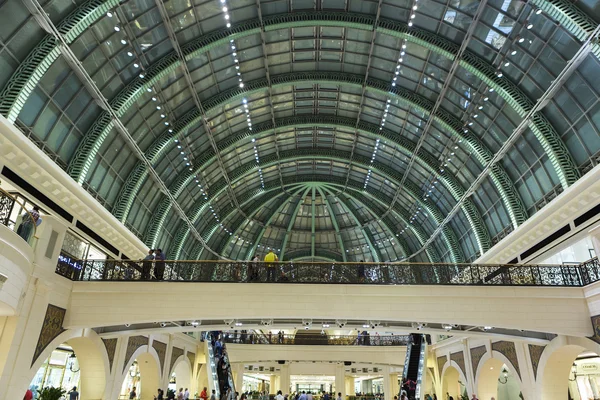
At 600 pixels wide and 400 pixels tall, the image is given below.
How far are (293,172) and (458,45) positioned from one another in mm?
24272

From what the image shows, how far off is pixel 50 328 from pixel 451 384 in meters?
32.5

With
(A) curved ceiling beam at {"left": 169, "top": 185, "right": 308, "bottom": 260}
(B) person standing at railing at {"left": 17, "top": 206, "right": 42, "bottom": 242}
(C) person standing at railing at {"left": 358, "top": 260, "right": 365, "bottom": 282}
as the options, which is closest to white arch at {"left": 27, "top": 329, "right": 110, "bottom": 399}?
(B) person standing at railing at {"left": 17, "top": 206, "right": 42, "bottom": 242}

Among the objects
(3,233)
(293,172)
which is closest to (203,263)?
(3,233)

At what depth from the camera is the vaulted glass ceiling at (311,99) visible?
19.0 meters

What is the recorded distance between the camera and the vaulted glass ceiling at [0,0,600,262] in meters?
19.0

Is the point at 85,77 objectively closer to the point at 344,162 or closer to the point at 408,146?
the point at 408,146

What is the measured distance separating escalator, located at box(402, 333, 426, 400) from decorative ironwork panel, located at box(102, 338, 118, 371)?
17.9 m

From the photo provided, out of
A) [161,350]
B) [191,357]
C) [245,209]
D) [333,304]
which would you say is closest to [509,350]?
[333,304]

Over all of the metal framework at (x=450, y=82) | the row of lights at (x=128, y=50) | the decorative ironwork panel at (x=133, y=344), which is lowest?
the decorative ironwork panel at (x=133, y=344)

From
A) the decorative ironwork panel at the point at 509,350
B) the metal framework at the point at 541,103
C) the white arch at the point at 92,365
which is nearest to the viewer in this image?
the metal framework at the point at 541,103

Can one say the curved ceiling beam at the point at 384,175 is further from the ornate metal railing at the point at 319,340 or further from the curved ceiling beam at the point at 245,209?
the ornate metal railing at the point at 319,340

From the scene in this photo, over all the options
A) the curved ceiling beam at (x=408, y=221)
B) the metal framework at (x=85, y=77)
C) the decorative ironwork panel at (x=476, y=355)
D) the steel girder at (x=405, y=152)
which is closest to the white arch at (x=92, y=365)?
the metal framework at (x=85, y=77)

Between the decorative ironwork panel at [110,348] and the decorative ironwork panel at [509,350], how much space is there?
20.0m

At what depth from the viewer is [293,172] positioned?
45094 millimetres
